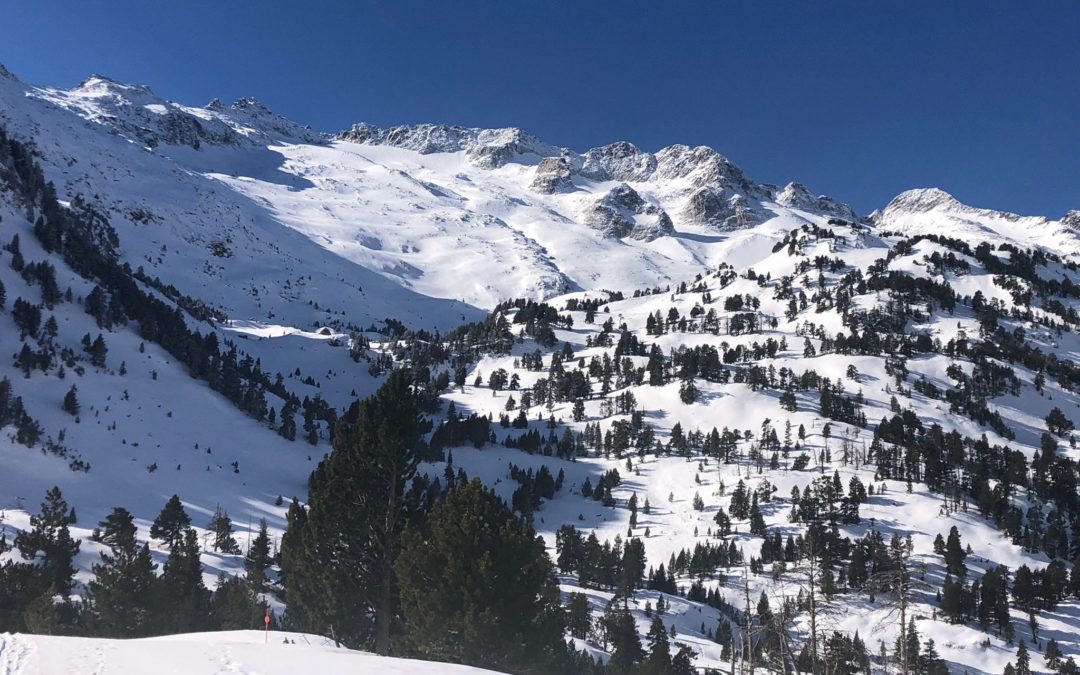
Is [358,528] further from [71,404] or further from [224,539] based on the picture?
[71,404]

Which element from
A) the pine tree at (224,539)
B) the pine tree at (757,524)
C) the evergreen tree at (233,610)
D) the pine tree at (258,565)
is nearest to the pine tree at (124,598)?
the evergreen tree at (233,610)

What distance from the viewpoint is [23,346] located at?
11975 centimetres

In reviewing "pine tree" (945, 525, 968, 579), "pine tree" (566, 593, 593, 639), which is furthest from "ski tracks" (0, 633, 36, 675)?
"pine tree" (945, 525, 968, 579)

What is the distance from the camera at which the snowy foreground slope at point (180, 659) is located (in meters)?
18.4

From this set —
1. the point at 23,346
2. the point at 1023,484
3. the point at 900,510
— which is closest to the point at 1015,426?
the point at 1023,484

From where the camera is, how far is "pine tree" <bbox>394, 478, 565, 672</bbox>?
2986cm

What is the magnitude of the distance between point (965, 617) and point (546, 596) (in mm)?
104000

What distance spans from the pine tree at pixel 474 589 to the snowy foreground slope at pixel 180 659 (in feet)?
22.2

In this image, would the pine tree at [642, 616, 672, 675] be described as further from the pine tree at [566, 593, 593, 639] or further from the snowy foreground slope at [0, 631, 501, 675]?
the snowy foreground slope at [0, 631, 501, 675]

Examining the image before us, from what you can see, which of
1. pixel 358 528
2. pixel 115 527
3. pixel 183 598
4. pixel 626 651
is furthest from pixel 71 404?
pixel 358 528

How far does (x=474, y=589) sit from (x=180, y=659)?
12.9m

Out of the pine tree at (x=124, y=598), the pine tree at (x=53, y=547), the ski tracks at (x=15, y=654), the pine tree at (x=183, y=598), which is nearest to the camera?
the ski tracks at (x=15, y=654)

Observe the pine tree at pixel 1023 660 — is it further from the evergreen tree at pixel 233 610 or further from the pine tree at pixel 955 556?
the evergreen tree at pixel 233 610

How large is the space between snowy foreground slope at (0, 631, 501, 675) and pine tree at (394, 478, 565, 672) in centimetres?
677
